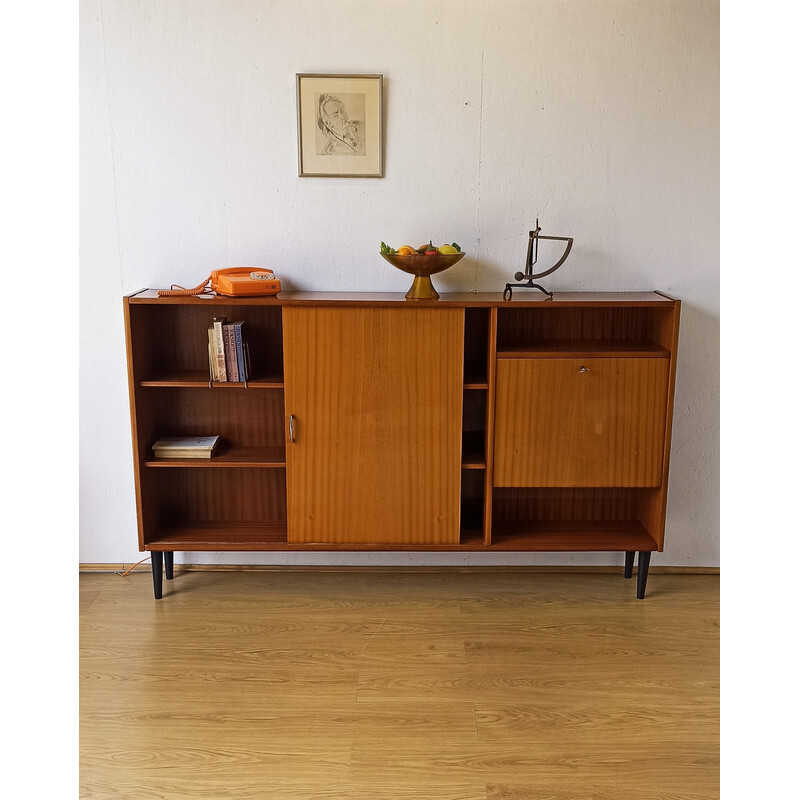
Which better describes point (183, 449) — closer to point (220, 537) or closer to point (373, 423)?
point (220, 537)

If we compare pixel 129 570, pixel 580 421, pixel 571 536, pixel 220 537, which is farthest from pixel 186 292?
pixel 571 536

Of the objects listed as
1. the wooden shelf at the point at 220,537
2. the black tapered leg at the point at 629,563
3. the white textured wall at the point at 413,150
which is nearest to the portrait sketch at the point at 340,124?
the white textured wall at the point at 413,150

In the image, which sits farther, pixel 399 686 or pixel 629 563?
pixel 629 563

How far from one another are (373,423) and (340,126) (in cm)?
115

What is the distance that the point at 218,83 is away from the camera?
121 inches

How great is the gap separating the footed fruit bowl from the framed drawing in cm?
45

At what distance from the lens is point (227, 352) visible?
3021mm

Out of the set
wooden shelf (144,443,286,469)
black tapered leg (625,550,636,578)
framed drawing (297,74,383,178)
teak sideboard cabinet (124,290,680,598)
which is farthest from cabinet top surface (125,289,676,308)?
black tapered leg (625,550,636,578)

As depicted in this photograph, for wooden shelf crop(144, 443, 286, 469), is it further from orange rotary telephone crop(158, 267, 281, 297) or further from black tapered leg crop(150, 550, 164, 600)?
orange rotary telephone crop(158, 267, 281, 297)

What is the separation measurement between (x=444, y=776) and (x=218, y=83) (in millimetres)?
2549

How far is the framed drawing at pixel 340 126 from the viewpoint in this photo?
10.1ft

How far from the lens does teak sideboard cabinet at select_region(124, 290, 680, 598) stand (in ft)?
9.64
